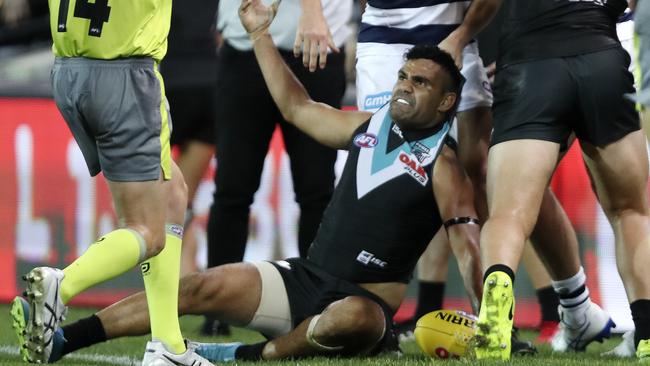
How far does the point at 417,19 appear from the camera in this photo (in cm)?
617

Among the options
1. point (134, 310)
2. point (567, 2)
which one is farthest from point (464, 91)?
point (134, 310)

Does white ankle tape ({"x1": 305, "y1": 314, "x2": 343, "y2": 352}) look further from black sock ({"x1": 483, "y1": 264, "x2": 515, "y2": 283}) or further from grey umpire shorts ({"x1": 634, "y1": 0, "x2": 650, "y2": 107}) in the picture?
Answer: grey umpire shorts ({"x1": 634, "y1": 0, "x2": 650, "y2": 107})

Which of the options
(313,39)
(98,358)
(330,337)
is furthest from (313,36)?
(98,358)

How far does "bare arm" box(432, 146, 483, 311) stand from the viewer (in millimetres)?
5648

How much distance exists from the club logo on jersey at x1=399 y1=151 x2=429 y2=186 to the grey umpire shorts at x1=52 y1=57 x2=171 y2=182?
1.17 m

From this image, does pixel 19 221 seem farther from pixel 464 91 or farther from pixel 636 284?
pixel 636 284

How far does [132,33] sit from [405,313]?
3.53 m

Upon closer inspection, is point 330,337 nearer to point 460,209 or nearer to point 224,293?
point 224,293

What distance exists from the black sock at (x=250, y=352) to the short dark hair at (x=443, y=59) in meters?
1.32

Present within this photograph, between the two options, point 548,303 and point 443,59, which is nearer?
point 443,59

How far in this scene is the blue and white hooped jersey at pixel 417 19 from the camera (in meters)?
6.14

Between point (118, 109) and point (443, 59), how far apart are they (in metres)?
1.56

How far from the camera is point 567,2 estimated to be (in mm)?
5398

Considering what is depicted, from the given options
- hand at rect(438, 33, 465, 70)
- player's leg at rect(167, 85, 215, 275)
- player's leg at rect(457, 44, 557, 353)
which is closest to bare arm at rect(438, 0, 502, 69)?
hand at rect(438, 33, 465, 70)
